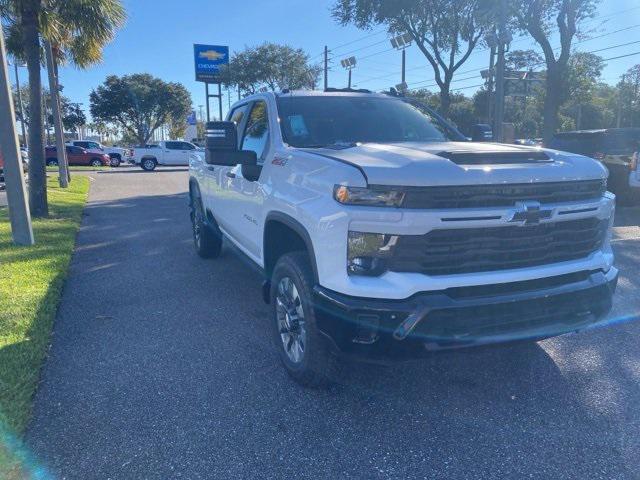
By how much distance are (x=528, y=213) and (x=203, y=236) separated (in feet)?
15.7

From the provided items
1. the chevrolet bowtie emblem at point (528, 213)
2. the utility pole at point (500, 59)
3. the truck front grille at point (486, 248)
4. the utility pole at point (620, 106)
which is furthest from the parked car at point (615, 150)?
the utility pole at point (620, 106)

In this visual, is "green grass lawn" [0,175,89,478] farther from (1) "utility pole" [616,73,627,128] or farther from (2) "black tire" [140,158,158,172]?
(1) "utility pole" [616,73,627,128]

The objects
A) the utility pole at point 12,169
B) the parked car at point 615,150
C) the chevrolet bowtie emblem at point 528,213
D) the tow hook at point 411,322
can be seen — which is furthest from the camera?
the parked car at point 615,150

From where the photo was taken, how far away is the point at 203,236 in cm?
690

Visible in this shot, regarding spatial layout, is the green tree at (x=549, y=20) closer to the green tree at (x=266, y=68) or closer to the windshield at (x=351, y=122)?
the windshield at (x=351, y=122)

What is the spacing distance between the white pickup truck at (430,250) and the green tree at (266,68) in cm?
3103

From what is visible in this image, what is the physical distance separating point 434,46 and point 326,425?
1980 centimetres

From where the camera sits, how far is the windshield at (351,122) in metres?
4.23

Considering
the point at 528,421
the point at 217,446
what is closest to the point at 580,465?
the point at 528,421

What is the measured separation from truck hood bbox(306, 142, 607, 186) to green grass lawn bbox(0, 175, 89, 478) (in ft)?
8.07

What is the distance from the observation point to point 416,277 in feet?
9.29

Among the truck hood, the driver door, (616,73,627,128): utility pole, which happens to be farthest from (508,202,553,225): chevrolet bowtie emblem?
(616,73,627,128): utility pole

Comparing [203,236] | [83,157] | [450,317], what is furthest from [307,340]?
[83,157]

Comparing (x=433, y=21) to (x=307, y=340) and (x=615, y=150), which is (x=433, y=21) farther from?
(x=307, y=340)
